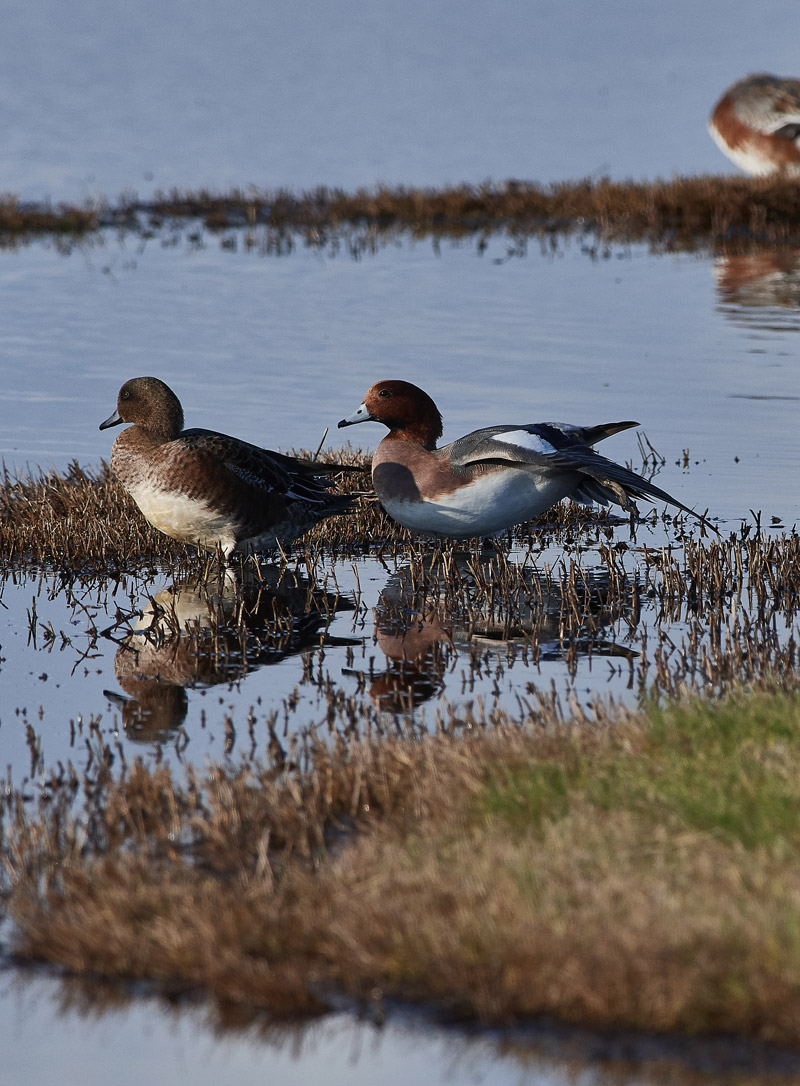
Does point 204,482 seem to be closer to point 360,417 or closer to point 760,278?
point 360,417

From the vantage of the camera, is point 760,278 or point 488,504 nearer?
point 488,504

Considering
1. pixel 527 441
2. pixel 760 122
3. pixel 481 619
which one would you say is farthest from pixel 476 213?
pixel 481 619

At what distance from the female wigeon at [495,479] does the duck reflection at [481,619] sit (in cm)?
26

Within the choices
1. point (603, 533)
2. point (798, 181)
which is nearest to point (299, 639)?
point (603, 533)

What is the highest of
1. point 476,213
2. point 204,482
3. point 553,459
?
point 476,213

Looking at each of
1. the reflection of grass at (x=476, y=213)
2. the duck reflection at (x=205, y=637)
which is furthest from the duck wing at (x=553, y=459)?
the reflection of grass at (x=476, y=213)

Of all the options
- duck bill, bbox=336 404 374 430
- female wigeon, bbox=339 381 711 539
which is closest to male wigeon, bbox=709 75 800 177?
female wigeon, bbox=339 381 711 539

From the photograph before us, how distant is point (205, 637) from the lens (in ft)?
22.6

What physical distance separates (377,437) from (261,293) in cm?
814

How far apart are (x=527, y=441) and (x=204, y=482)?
1.72 metres

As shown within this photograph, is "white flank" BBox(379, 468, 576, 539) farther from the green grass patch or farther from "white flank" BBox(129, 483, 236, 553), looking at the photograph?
the green grass patch

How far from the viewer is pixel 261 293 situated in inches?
791

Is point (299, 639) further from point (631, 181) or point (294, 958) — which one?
point (631, 181)

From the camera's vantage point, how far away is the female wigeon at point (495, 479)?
788 cm
